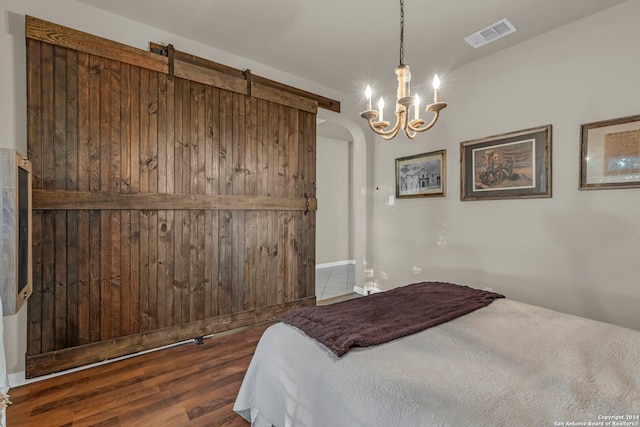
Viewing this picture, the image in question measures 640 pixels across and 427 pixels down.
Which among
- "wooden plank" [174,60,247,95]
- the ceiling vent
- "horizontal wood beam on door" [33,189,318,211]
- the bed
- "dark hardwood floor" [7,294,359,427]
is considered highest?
the ceiling vent

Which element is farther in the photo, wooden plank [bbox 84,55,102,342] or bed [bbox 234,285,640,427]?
wooden plank [bbox 84,55,102,342]

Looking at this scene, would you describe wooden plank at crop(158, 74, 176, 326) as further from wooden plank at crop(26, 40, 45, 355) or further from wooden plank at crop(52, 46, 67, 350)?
wooden plank at crop(26, 40, 45, 355)

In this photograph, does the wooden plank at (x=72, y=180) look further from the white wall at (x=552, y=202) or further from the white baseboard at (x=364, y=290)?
the white wall at (x=552, y=202)

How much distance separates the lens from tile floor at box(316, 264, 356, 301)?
4365 mm

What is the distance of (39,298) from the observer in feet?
6.92

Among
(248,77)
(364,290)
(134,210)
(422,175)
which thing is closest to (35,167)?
(134,210)

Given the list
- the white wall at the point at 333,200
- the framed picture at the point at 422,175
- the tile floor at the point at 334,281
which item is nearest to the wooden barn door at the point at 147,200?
the tile floor at the point at 334,281

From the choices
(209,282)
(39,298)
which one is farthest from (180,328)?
(39,298)

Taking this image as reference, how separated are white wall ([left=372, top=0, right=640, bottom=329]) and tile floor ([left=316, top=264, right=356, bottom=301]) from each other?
1356 mm

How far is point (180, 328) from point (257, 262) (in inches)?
36.1

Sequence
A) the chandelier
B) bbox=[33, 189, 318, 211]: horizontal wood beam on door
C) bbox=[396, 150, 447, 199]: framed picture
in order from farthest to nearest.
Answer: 1. bbox=[396, 150, 447, 199]: framed picture
2. bbox=[33, 189, 318, 211]: horizontal wood beam on door
3. the chandelier

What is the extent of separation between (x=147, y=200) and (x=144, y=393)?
4.69 feet

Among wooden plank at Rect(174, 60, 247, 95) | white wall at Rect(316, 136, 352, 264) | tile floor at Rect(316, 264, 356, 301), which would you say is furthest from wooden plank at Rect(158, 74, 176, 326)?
white wall at Rect(316, 136, 352, 264)

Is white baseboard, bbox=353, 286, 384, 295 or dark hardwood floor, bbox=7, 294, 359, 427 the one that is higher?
white baseboard, bbox=353, 286, 384, 295
